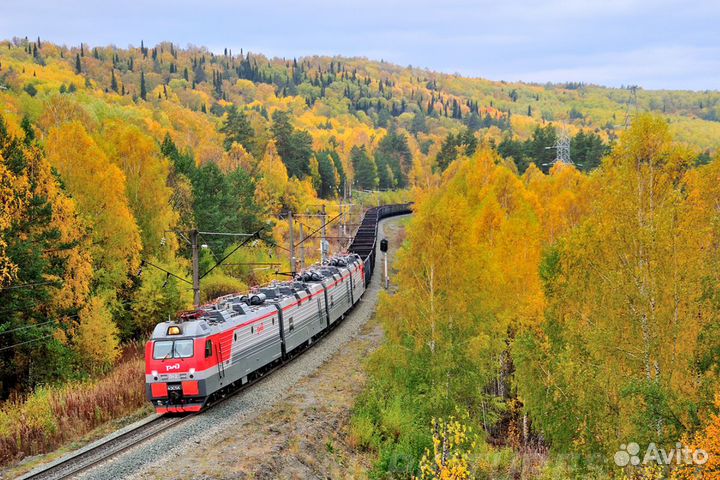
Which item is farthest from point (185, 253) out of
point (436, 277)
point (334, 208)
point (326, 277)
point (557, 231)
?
point (334, 208)

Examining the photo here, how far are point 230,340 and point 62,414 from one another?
603 centimetres

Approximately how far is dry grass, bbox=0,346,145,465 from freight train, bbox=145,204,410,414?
213cm

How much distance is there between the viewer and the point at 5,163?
107 ft

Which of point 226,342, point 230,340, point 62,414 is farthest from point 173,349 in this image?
point 62,414

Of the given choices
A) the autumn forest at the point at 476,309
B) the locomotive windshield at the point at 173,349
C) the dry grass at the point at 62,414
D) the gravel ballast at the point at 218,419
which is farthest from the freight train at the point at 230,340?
the autumn forest at the point at 476,309

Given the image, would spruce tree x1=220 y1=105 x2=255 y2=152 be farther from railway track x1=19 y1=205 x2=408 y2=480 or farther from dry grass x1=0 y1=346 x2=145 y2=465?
railway track x1=19 y1=205 x2=408 y2=480

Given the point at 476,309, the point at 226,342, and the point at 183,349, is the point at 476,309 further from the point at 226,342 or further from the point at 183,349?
the point at 183,349

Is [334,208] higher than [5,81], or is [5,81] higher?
[5,81]

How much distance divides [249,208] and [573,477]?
59.4 metres

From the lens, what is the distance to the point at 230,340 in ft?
77.3

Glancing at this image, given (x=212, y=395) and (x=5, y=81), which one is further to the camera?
(x=5, y=81)

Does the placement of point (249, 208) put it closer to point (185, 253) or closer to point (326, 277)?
point (185, 253)

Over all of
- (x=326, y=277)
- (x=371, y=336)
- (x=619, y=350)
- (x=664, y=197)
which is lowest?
(x=371, y=336)

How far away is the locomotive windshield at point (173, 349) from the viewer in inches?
850
